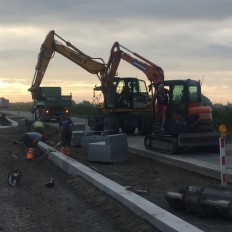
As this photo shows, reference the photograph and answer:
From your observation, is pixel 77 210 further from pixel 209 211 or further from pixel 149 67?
pixel 149 67

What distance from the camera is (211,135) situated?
1598 cm

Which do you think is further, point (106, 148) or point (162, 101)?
point (162, 101)

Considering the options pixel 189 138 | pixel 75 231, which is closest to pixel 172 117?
pixel 189 138

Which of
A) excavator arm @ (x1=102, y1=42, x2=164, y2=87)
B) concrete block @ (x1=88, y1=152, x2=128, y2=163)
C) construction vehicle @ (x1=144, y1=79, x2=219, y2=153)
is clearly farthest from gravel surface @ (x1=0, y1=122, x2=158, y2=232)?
excavator arm @ (x1=102, y1=42, x2=164, y2=87)

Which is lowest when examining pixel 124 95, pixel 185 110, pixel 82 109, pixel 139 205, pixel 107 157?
pixel 139 205

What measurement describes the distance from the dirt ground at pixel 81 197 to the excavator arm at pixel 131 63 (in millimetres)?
7452

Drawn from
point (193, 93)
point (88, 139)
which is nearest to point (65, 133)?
point (88, 139)

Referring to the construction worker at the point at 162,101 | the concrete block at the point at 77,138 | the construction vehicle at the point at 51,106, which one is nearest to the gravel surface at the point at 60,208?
the construction worker at the point at 162,101

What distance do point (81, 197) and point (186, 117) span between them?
7166mm

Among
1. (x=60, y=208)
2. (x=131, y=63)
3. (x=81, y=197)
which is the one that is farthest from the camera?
(x=131, y=63)

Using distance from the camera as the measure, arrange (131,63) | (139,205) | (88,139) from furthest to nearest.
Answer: (131,63) → (88,139) → (139,205)

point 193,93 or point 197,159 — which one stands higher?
point 193,93

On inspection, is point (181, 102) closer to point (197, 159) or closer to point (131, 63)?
point (197, 159)

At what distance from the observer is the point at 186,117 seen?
52.7ft
